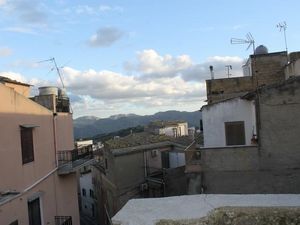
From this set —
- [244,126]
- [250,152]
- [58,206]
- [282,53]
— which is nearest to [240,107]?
[244,126]

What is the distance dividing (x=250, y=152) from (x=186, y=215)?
31.0 ft

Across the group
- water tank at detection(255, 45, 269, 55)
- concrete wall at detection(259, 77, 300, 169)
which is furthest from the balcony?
water tank at detection(255, 45, 269, 55)

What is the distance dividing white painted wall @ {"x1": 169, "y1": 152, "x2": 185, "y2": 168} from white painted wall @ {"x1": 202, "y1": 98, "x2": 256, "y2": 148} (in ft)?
41.2

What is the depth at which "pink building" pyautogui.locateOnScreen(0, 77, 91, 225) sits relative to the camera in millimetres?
14903

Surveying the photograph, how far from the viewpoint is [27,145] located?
Answer: 16766 millimetres

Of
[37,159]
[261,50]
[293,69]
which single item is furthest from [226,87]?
[37,159]

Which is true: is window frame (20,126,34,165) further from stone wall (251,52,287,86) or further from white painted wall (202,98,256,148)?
stone wall (251,52,287,86)

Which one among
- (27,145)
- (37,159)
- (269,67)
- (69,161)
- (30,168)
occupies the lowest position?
(69,161)

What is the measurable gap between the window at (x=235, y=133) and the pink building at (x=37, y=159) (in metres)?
7.29

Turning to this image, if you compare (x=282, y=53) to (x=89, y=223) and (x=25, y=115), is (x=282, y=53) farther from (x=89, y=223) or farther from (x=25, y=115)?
(x=89, y=223)

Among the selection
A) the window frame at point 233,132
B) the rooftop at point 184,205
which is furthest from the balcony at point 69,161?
the rooftop at point 184,205

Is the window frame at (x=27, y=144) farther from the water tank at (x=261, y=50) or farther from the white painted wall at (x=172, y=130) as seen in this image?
the white painted wall at (x=172, y=130)

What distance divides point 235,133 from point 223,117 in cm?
83

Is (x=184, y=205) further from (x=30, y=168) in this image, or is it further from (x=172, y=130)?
(x=172, y=130)
